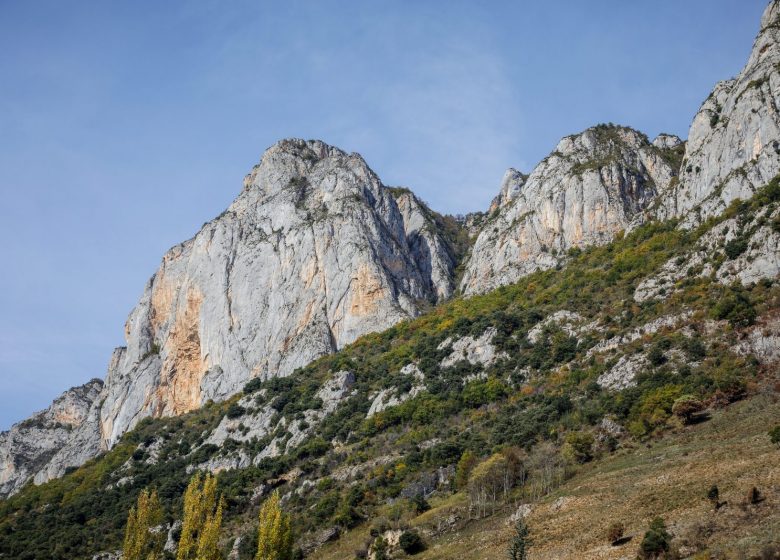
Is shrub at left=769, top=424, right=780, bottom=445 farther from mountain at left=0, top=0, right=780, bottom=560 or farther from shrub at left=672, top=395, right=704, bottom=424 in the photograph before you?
shrub at left=672, top=395, right=704, bottom=424

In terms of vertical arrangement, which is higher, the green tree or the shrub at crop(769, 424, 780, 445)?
the green tree

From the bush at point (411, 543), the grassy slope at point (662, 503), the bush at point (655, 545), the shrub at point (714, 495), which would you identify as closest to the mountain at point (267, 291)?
the grassy slope at point (662, 503)

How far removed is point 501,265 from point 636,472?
86267 mm

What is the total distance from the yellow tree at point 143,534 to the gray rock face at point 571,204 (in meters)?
84.3

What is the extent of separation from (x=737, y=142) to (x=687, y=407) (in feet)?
174

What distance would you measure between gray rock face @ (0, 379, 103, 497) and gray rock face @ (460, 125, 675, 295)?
286 ft

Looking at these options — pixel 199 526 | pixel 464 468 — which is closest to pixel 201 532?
pixel 199 526

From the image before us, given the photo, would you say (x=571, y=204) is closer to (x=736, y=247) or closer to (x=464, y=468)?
(x=736, y=247)

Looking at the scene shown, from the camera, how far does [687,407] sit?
62500 mm

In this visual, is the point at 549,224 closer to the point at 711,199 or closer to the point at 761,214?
the point at 711,199

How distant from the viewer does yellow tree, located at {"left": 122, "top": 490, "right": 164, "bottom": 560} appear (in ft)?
185

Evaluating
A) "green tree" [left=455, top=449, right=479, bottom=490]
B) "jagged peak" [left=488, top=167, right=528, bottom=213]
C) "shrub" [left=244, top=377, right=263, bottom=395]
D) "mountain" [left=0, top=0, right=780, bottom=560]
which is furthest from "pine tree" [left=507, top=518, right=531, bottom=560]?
"jagged peak" [left=488, top=167, right=528, bottom=213]

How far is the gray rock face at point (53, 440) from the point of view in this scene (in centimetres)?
14925

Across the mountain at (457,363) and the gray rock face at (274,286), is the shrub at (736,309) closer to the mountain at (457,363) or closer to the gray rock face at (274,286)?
the mountain at (457,363)
